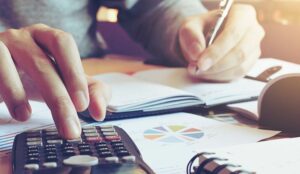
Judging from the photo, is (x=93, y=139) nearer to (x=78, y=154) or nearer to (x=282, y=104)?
(x=78, y=154)

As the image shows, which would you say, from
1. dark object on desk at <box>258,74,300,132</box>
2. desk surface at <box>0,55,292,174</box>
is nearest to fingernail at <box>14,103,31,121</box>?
dark object on desk at <box>258,74,300,132</box>

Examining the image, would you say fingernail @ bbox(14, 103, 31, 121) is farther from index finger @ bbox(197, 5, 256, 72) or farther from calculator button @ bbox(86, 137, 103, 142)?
index finger @ bbox(197, 5, 256, 72)

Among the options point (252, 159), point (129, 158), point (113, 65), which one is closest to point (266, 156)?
point (252, 159)

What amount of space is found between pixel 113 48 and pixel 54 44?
802 millimetres

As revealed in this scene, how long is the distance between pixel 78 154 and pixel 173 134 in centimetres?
17

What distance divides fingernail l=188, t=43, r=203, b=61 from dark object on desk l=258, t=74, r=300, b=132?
20 cm

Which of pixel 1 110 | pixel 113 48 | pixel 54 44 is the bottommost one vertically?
pixel 113 48

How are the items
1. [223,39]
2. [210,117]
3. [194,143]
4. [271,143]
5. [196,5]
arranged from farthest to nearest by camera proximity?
[196,5], [223,39], [210,117], [194,143], [271,143]

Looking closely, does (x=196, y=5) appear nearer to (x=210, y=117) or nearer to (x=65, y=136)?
(x=210, y=117)

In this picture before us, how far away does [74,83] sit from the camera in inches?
23.8

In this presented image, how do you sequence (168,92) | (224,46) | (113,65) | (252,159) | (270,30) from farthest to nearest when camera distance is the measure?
(270,30) < (113,65) < (224,46) < (168,92) < (252,159)

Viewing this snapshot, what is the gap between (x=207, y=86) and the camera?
0.88 m

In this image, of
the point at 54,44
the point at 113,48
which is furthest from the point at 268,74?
the point at 113,48

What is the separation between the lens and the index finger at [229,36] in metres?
0.87
